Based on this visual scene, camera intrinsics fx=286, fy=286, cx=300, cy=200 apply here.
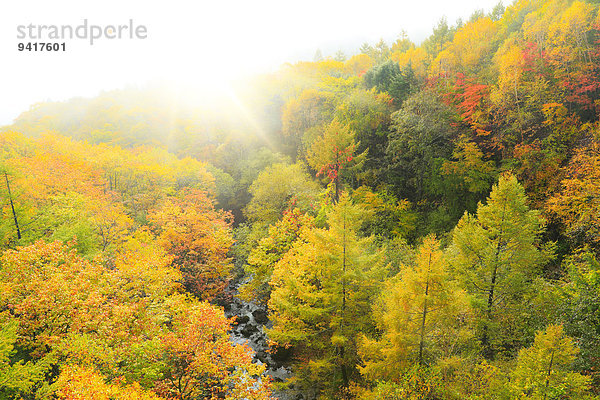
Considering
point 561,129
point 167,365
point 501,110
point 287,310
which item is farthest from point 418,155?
point 167,365

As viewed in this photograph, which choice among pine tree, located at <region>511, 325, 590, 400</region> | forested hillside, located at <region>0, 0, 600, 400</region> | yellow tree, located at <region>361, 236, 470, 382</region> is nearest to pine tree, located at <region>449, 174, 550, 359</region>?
forested hillside, located at <region>0, 0, 600, 400</region>

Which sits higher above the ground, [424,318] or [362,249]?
[362,249]

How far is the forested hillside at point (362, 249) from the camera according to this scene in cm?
1269

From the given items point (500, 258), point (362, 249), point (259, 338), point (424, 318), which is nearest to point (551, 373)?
point (424, 318)

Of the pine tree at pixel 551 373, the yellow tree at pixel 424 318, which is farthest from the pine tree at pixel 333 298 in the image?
the pine tree at pixel 551 373

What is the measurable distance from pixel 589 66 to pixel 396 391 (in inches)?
1246

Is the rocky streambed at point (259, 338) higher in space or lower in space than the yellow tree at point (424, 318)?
lower

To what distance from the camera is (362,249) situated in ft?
60.2

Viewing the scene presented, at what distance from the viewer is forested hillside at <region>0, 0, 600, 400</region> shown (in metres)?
12.7

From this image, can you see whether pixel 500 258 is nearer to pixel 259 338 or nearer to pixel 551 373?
pixel 551 373

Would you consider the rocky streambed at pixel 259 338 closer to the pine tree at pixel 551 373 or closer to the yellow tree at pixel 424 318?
the yellow tree at pixel 424 318

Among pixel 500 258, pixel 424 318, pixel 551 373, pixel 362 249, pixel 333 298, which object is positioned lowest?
pixel 333 298

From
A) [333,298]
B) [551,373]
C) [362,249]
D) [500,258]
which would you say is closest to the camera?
[551,373]

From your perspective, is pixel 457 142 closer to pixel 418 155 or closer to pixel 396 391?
pixel 418 155
